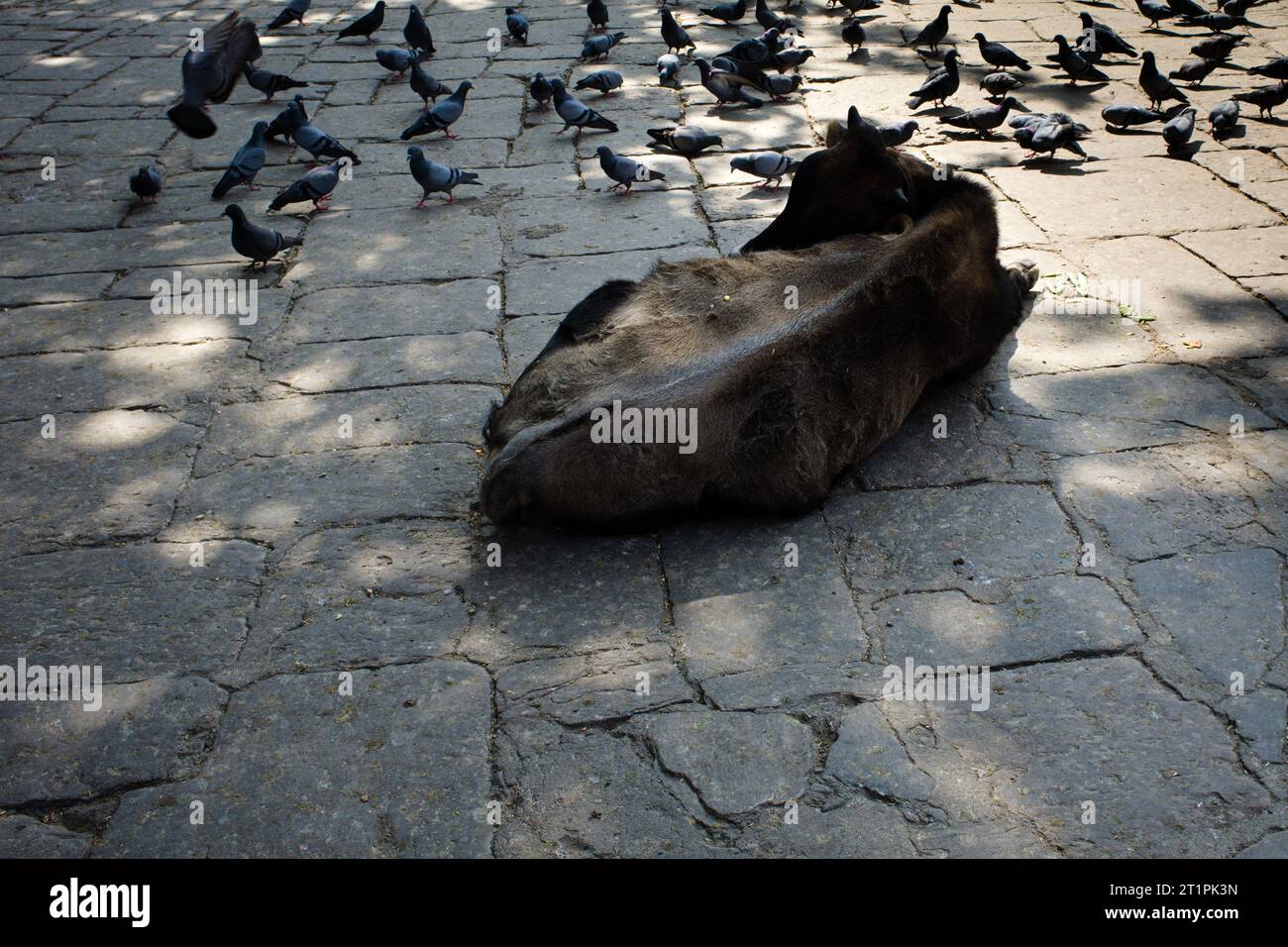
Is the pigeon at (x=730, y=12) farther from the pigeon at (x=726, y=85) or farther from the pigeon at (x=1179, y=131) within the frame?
the pigeon at (x=1179, y=131)

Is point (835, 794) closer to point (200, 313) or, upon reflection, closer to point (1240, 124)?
point (200, 313)

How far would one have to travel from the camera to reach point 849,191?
15.6ft

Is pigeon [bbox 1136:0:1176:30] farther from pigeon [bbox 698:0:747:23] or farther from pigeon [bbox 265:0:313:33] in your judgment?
pigeon [bbox 265:0:313:33]

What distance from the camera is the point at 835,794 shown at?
2852mm

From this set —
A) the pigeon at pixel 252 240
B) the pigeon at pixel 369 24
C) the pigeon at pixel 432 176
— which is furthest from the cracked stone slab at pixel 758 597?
the pigeon at pixel 369 24

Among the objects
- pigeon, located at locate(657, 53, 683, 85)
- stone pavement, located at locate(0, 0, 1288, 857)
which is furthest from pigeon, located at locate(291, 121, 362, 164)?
pigeon, located at locate(657, 53, 683, 85)

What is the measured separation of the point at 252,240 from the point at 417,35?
4.70m

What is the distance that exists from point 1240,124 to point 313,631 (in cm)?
719

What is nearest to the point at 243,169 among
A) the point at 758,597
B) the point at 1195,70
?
the point at 758,597

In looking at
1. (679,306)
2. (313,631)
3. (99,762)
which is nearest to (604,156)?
(679,306)

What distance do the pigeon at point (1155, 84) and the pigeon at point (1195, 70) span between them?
62 centimetres

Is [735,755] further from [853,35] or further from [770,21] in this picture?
[770,21]

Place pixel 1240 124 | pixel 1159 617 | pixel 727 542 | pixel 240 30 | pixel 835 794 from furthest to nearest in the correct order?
1. pixel 1240 124
2. pixel 240 30
3. pixel 727 542
4. pixel 1159 617
5. pixel 835 794

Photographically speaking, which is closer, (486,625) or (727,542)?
(486,625)
